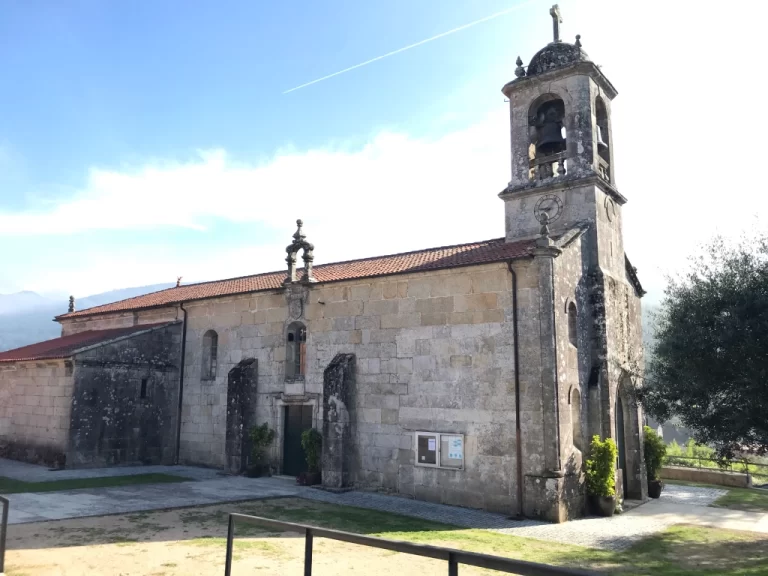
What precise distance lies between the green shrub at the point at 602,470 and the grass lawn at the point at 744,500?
3.93 meters

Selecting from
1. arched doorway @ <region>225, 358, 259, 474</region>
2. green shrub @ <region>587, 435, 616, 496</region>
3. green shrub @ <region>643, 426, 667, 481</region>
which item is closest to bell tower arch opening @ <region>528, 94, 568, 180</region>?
green shrub @ <region>587, 435, 616, 496</region>

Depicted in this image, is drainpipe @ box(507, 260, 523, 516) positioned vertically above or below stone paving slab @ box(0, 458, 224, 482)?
above

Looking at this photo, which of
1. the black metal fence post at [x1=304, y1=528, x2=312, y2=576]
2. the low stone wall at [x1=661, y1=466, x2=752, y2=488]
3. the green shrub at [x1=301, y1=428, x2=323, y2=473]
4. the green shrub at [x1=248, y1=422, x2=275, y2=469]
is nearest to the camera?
the black metal fence post at [x1=304, y1=528, x2=312, y2=576]

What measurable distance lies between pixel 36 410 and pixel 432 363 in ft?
49.6

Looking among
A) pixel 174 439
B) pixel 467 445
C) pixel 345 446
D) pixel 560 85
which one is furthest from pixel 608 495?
pixel 174 439

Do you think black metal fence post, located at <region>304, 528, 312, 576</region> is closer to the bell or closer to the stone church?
the stone church

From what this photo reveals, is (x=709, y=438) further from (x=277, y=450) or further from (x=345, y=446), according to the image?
(x=277, y=450)

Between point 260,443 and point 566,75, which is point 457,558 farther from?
point 566,75

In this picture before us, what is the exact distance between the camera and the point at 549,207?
58.9ft

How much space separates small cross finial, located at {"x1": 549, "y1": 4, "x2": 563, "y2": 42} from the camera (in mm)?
19391

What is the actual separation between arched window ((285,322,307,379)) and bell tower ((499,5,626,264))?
7553mm

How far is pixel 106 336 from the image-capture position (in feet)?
78.1

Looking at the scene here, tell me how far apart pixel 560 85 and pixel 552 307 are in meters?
7.60

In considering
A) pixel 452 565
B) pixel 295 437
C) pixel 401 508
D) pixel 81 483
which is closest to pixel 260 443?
pixel 295 437
